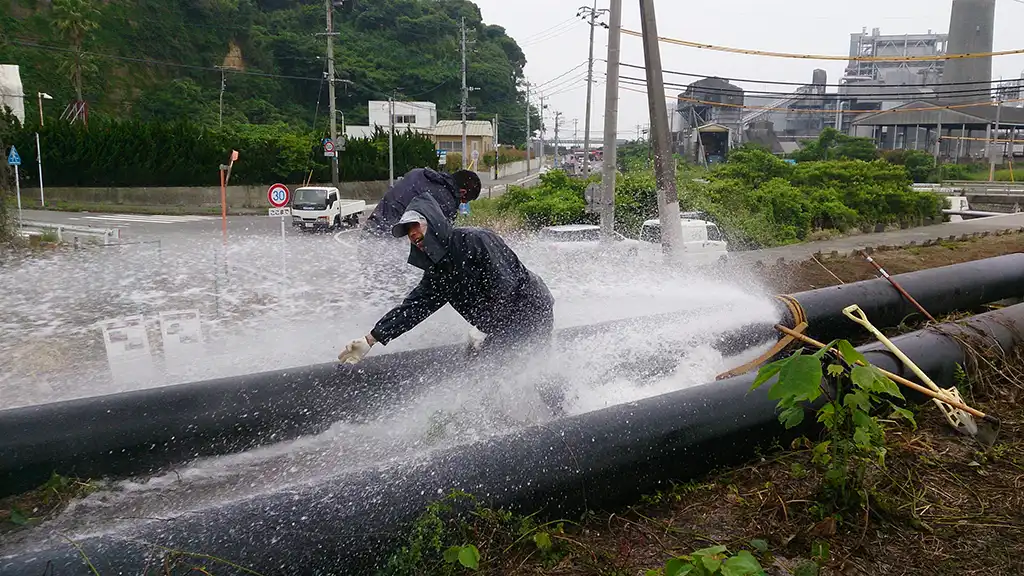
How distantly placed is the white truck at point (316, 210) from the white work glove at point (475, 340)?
22270mm

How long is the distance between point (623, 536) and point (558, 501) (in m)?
0.33

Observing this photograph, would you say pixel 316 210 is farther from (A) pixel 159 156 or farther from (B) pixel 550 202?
(A) pixel 159 156

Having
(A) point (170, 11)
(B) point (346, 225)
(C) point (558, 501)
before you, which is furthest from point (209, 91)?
(C) point (558, 501)

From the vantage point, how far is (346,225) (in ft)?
93.3

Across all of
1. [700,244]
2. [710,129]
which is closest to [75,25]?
[700,244]

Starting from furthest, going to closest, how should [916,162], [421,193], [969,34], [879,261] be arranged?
[969,34] < [916,162] < [879,261] < [421,193]

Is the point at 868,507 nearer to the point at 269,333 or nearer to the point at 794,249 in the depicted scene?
the point at 269,333

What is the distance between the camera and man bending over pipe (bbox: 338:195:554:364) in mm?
4461

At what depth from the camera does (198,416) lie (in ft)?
14.5

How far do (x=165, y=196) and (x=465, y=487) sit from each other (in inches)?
1501

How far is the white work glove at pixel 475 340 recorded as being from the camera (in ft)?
16.3

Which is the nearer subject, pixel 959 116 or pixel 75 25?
pixel 75 25

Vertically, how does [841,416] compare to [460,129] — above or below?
below

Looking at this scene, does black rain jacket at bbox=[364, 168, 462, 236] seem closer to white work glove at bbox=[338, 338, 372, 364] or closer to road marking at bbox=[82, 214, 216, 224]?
white work glove at bbox=[338, 338, 372, 364]
